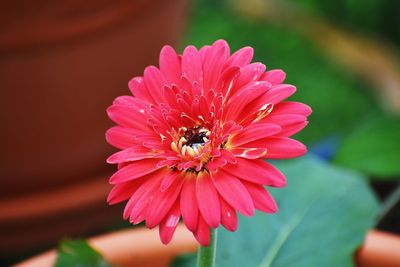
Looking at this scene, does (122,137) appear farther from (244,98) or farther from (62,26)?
(62,26)

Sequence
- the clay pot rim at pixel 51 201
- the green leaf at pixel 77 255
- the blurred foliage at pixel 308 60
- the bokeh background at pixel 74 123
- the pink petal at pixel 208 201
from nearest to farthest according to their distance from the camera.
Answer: the pink petal at pixel 208 201 < the green leaf at pixel 77 255 < the bokeh background at pixel 74 123 < the clay pot rim at pixel 51 201 < the blurred foliage at pixel 308 60

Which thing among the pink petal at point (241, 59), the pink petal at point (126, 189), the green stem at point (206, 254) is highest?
the pink petal at point (241, 59)

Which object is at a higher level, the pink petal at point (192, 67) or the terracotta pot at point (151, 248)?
the pink petal at point (192, 67)

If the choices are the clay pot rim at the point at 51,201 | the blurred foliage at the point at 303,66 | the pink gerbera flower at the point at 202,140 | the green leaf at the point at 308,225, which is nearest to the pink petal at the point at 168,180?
the pink gerbera flower at the point at 202,140

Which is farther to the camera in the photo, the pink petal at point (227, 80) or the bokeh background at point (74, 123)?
the bokeh background at point (74, 123)

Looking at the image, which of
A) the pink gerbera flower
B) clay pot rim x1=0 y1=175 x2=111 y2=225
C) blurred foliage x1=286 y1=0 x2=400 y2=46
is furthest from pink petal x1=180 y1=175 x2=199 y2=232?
blurred foliage x1=286 y1=0 x2=400 y2=46

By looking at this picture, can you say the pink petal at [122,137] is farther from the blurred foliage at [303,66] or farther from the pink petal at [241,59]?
the blurred foliage at [303,66]
